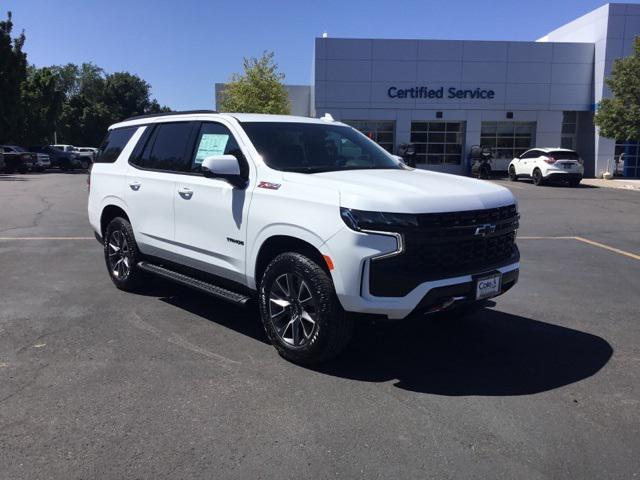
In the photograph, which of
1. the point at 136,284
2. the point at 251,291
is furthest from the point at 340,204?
the point at 136,284

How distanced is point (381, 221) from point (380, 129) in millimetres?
33697

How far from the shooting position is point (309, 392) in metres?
3.96

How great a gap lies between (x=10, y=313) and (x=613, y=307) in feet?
20.5

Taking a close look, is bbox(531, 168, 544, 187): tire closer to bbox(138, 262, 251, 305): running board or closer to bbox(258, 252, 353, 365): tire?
bbox(138, 262, 251, 305): running board

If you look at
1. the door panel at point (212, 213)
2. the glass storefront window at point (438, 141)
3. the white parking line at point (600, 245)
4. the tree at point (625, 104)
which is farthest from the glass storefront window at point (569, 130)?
the door panel at point (212, 213)

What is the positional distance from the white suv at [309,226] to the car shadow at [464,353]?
1.19ft

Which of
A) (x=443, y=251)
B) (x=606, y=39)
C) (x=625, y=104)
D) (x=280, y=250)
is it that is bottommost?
(x=280, y=250)

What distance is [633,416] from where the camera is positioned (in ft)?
11.9

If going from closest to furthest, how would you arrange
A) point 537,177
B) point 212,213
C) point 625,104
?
point 212,213, point 537,177, point 625,104

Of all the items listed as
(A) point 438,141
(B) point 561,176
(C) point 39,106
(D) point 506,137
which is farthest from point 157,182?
(C) point 39,106

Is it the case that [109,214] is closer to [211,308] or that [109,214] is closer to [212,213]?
[211,308]

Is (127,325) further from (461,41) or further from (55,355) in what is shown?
(461,41)

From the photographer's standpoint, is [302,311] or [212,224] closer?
[302,311]

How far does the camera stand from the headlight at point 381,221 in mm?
3838
